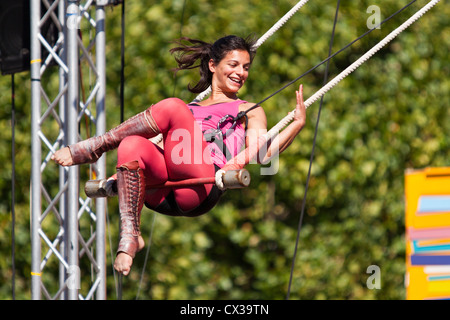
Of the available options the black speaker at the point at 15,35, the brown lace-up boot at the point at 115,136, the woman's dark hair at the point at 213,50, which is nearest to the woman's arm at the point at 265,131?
the woman's dark hair at the point at 213,50

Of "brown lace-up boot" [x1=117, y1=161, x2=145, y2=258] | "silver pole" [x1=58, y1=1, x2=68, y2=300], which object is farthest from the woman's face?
"silver pole" [x1=58, y1=1, x2=68, y2=300]

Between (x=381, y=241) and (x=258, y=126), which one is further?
(x=381, y=241)

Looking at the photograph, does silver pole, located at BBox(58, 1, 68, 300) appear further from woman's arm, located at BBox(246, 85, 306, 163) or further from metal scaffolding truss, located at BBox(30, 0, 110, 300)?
woman's arm, located at BBox(246, 85, 306, 163)

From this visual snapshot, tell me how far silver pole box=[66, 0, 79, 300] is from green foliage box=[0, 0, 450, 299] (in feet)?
7.18

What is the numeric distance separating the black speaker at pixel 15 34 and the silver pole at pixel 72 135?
559 mm

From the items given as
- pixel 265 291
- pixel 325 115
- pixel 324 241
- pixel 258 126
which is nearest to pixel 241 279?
pixel 265 291

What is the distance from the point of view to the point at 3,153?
7.69 m

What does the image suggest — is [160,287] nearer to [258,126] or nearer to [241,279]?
[241,279]

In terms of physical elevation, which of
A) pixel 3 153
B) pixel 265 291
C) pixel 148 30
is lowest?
pixel 265 291

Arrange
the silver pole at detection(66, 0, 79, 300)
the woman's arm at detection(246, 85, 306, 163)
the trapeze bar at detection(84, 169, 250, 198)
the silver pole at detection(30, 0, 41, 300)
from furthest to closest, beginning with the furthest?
the silver pole at detection(30, 0, 41, 300)
the silver pole at detection(66, 0, 79, 300)
the woman's arm at detection(246, 85, 306, 163)
the trapeze bar at detection(84, 169, 250, 198)

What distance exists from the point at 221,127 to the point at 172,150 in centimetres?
28

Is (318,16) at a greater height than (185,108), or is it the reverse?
(318,16)

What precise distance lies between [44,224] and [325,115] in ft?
7.54

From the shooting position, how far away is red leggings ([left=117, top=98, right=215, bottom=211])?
3934 mm
